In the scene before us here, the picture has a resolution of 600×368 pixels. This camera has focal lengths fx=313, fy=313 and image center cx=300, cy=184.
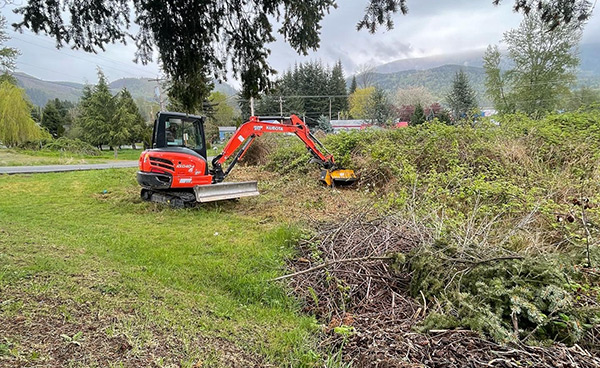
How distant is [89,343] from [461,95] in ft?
127

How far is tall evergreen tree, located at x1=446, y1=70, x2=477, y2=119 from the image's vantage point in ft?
111

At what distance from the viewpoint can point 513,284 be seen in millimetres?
2488

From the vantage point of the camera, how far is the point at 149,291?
3.00 metres

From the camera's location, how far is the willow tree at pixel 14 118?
24.8 meters

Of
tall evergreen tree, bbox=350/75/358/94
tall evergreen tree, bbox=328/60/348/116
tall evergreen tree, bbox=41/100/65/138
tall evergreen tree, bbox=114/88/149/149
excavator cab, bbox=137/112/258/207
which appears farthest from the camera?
tall evergreen tree, bbox=350/75/358/94

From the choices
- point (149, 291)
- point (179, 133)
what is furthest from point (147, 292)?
point (179, 133)

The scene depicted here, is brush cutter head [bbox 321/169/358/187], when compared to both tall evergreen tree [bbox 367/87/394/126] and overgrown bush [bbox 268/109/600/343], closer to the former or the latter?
overgrown bush [bbox 268/109/600/343]

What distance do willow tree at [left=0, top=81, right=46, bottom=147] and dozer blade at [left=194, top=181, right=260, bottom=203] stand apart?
27928mm

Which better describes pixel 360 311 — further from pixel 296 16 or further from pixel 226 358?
pixel 296 16

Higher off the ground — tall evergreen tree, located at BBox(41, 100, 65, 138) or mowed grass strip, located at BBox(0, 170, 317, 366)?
tall evergreen tree, located at BBox(41, 100, 65, 138)

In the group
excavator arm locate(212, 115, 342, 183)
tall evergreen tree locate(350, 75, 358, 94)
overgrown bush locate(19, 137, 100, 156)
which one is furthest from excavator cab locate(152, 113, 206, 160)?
tall evergreen tree locate(350, 75, 358, 94)

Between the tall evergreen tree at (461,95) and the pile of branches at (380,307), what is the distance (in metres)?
34.3

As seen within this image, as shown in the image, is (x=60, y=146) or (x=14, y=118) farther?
(x=60, y=146)

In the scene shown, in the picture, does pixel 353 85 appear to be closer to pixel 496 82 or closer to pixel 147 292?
pixel 496 82
